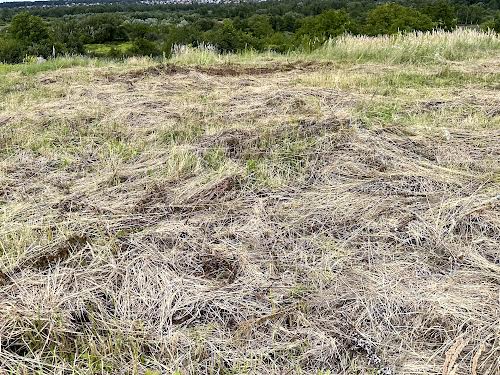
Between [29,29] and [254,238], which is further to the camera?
[29,29]

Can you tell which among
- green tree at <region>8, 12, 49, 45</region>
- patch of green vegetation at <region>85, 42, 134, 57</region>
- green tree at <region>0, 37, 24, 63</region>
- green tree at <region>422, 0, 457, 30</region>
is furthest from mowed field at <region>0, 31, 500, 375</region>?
green tree at <region>422, 0, 457, 30</region>

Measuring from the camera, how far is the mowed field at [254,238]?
5.61 ft

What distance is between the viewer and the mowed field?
→ 171 cm

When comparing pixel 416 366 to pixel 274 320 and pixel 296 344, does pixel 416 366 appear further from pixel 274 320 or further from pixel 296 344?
pixel 274 320

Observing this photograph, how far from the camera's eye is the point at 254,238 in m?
2.38

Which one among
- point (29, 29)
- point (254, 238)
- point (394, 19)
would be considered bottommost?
point (254, 238)

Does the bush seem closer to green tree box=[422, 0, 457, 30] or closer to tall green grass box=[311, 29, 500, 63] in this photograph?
tall green grass box=[311, 29, 500, 63]

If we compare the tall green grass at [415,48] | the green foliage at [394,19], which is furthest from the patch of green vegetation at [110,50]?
the tall green grass at [415,48]

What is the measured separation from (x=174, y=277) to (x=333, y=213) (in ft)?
3.20

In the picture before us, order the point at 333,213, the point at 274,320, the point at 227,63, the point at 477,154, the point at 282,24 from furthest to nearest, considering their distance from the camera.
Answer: the point at 282,24 → the point at 227,63 → the point at 477,154 → the point at 333,213 → the point at 274,320

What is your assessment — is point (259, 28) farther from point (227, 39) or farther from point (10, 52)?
point (10, 52)

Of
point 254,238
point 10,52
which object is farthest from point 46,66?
point 10,52

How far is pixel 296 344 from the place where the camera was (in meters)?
1.71

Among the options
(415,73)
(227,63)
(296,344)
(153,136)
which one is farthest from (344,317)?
(227,63)
